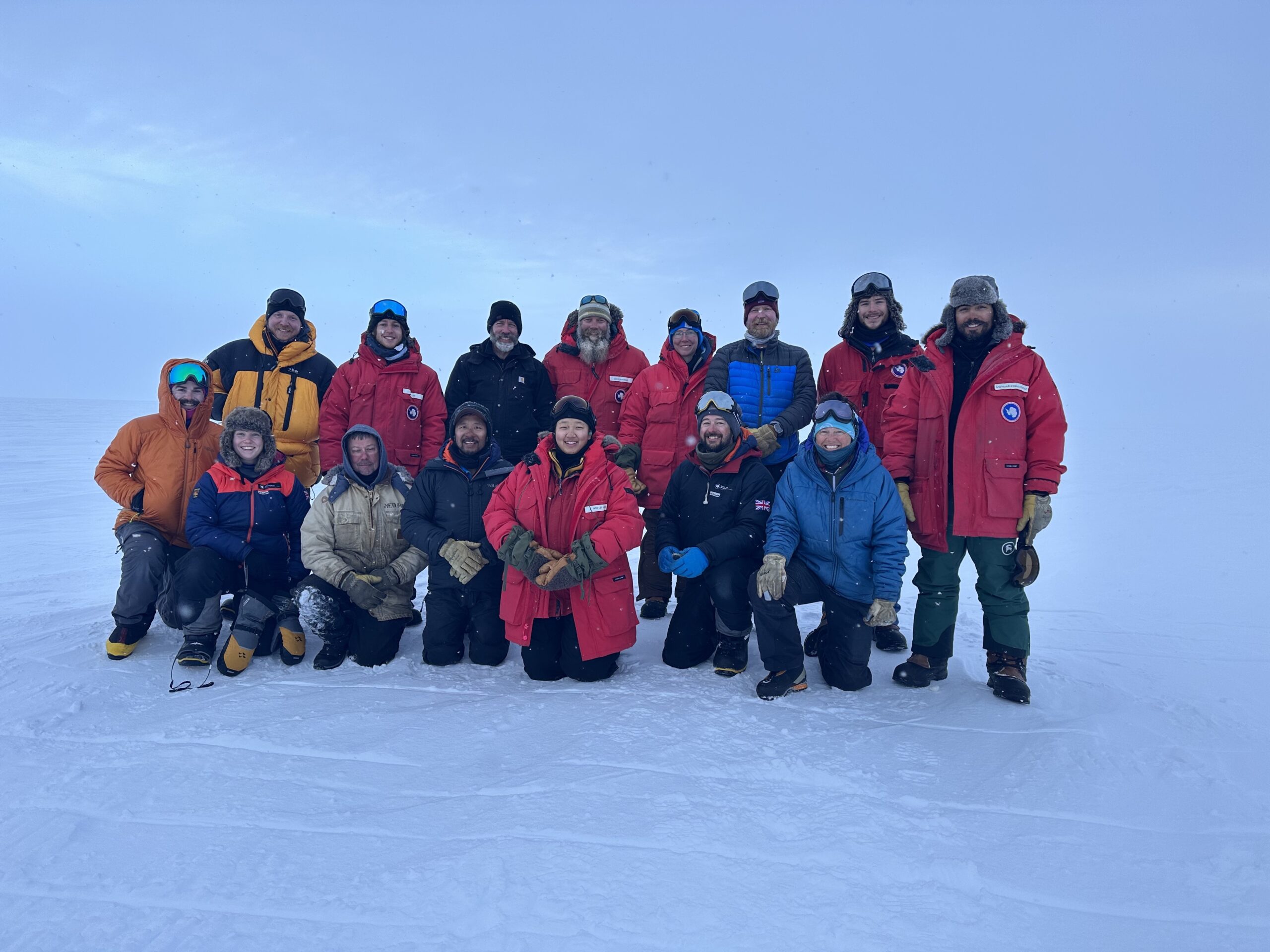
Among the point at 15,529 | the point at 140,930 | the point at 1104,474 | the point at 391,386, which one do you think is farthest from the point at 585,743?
the point at 1104,474

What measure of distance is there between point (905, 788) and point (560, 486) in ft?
7.33

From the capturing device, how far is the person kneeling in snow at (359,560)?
4027mm

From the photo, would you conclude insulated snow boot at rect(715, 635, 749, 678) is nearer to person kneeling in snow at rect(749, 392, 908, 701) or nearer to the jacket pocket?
person kneeling in snow at rect(749, 392, 908, 701)

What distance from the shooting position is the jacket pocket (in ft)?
11.8

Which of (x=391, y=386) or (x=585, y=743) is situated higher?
(x=391, y=386)

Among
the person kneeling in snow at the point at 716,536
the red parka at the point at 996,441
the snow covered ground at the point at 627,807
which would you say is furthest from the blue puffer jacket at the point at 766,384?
the snow covered ground at the point at 627,807

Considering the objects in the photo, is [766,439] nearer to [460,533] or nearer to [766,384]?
[766,384]

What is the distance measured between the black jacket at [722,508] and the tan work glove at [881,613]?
2.51 ft

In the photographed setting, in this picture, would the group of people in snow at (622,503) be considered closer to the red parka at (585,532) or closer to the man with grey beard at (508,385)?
the red parka at (585,532)

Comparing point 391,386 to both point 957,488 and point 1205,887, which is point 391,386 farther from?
point 1205,887

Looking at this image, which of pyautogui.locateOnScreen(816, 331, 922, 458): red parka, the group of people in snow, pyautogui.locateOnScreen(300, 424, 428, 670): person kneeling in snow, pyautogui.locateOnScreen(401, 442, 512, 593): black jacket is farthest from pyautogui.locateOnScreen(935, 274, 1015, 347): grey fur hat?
pyautogui.locateOnScreen(300, 424, 428, 670): person kneeling in snow

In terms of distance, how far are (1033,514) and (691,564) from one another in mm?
1810

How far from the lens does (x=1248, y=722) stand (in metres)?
3.37

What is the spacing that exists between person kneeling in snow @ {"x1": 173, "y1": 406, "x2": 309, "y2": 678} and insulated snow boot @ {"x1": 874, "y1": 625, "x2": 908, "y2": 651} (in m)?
3.56
